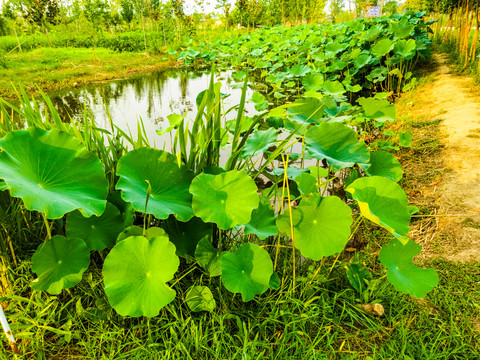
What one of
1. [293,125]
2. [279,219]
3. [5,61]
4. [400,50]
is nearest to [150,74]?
[5,61]

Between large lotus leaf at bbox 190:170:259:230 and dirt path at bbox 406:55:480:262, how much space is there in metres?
0.60

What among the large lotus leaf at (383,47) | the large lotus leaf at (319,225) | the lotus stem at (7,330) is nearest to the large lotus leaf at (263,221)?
the large lotus leaf at (319,225)

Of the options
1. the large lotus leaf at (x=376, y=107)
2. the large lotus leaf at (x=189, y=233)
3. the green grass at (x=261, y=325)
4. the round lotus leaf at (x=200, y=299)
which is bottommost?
the green grass at (x=261, y=325)

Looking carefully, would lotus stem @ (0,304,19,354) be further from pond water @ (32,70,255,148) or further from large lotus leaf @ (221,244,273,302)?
pond water @ (32,70,255,148)

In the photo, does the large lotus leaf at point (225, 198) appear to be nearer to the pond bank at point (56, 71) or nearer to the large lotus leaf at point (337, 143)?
the large lotus leaf at point (337, 143)

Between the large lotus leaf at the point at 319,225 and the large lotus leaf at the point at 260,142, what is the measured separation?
0.34 meters

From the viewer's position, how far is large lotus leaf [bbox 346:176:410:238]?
812 millimetres

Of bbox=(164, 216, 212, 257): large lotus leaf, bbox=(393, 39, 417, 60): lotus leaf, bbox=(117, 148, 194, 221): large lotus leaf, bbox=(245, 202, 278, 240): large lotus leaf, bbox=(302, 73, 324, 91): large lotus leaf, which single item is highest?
bbox=(393, 39, 417, 60): lotus leaf

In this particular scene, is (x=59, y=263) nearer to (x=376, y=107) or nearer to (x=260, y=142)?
(x=260, y=142)

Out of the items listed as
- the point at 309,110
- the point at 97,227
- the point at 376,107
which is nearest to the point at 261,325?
the point at 97,227

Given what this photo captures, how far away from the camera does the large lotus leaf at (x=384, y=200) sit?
81 cm

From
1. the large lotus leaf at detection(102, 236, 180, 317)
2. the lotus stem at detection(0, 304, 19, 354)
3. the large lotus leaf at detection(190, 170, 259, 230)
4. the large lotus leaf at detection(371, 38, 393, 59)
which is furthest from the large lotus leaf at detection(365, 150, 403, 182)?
the large lotus leaf at detection(371, 38, 393, 59)

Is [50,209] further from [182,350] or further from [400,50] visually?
[400,50]

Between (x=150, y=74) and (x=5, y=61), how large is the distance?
9.30 feet
